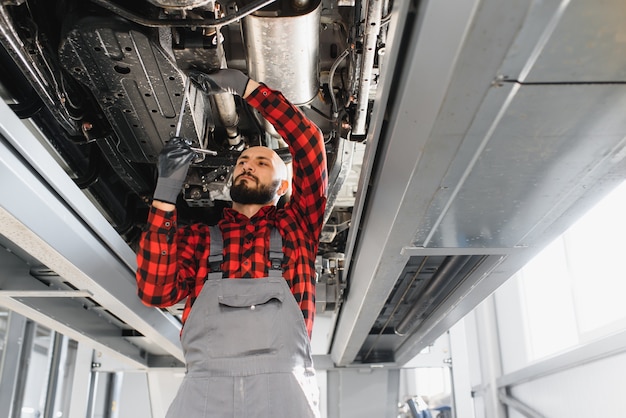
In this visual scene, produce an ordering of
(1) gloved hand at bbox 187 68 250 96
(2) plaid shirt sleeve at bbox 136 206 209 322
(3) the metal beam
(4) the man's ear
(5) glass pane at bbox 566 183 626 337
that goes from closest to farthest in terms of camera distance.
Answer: (3) the metal beam, (1) gloved hand at bbox 187 68 250 96, (2) plaid shirt sleeve at bbox 136 206 209 322, (4) the man's ear, (5) glass pane at bbox 566 183 626 337

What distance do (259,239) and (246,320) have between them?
234 millimetres

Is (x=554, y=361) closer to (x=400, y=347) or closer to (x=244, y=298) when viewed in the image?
(x=400, y=347)

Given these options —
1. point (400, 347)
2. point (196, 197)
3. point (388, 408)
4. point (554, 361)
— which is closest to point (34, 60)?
point (196, 197)

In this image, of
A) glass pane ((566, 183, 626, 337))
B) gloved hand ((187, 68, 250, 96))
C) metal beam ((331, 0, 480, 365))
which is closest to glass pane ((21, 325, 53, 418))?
glass pane ((566, 183, 626, 337))

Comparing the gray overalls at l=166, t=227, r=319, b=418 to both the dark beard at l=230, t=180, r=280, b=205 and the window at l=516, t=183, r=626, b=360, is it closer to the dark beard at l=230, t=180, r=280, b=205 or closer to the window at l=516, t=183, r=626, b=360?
the dark beard at l=230, t=180, r=280, b=205

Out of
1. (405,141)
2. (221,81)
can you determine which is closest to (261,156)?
(221,81)

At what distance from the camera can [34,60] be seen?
51.6 inches

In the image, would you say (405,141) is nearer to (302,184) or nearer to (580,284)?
(302,184)

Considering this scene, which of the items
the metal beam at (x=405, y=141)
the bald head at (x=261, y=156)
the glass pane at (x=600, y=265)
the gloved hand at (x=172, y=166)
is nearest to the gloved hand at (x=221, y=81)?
the gloved hand at (x=172, y=166)

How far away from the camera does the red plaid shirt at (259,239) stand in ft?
4.78

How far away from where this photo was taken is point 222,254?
158 cm

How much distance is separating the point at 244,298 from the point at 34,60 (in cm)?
73

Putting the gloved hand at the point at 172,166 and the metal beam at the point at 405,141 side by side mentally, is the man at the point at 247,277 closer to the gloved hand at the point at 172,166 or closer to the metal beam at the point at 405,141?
the gloved hand at the point at 172,166

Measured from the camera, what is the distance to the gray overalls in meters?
1.35
